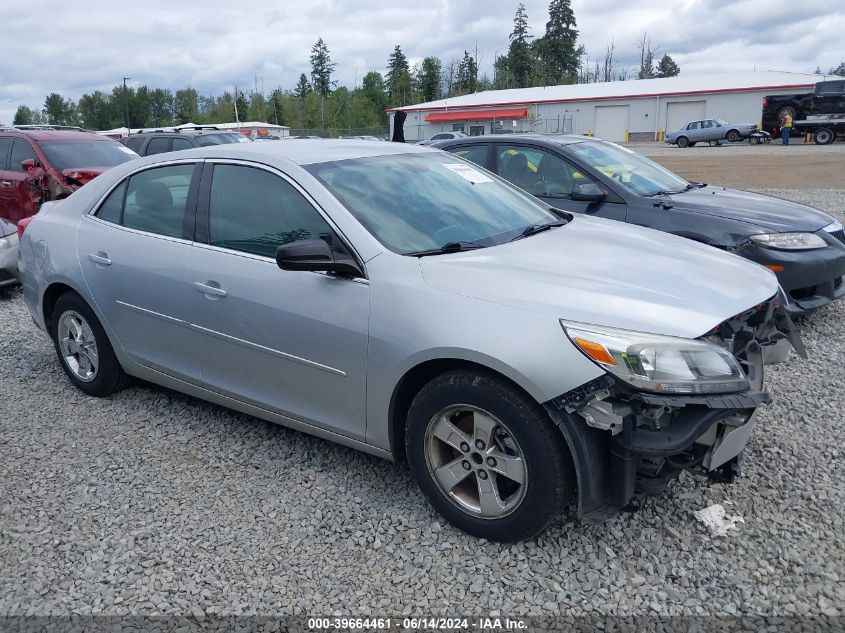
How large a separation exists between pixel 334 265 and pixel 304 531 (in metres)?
1.20

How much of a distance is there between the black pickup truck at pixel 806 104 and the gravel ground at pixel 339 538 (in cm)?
4060

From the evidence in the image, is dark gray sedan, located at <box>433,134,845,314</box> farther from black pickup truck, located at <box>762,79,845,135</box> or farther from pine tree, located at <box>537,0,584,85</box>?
pine tree, located at <box>537,0,584,85</box>

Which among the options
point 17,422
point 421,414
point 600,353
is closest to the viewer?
A: point 600,353

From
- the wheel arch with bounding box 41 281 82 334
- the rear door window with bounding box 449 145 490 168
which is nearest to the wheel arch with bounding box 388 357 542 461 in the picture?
the wheel arch with bounding box 41 281 82 334

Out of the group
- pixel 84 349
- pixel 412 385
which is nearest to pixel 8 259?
pixel 84 349

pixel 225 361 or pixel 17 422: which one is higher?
pixel 225 361

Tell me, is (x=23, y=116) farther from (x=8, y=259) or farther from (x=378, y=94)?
(x=8, y=259)

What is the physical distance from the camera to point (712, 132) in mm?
41250

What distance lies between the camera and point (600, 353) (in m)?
2.58

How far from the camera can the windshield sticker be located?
4055mm

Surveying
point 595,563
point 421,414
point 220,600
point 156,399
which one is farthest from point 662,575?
point 156,399

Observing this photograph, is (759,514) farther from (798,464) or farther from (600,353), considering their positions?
(600,353)

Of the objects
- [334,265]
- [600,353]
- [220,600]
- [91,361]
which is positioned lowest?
[220,600]

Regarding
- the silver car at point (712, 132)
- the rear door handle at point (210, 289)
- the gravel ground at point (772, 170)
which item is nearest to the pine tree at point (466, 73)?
the silver car at point (712, 132)
